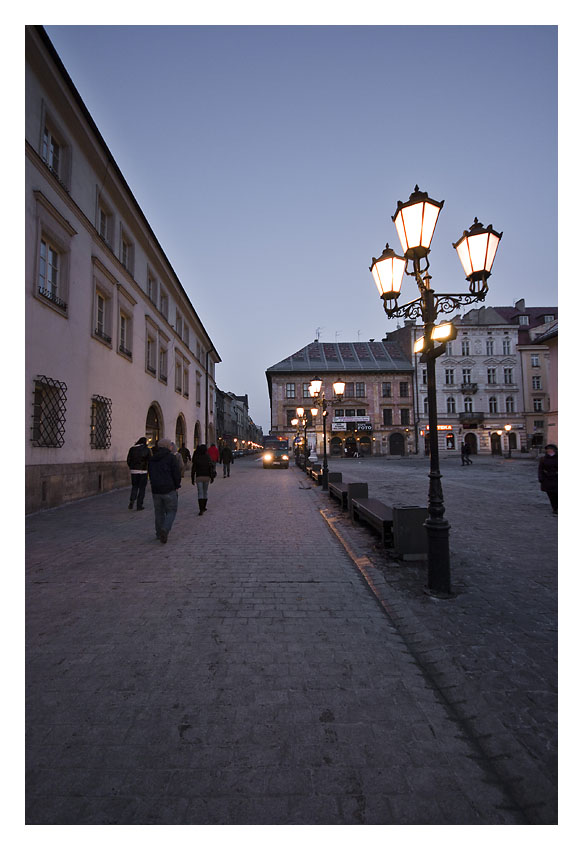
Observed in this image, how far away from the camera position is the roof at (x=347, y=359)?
49.2 metres

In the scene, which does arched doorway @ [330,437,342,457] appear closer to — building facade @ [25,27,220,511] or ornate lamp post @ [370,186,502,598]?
building facade @ [25,27,220,511]

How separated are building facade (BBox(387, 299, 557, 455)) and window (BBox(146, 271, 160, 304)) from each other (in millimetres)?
35637

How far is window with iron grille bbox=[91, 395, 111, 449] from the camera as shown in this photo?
41.1 feet

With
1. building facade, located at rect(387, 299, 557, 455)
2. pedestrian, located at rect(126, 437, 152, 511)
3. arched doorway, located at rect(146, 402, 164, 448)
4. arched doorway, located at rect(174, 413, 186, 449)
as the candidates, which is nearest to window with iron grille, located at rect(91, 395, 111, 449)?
pedestrian, located at rect(126, 437, 152, 511)

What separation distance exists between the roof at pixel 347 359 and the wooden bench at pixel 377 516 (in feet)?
133

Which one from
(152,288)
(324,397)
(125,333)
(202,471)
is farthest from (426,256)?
(152,288)

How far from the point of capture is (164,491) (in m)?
6.52

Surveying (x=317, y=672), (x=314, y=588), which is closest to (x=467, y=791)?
(x=317, y=672)

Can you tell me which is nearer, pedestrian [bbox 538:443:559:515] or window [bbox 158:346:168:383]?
pedestrian [bbox 538:443:559:515]

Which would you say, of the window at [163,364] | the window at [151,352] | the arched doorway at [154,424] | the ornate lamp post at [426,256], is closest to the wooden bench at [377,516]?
the ornate lamp post at [426,256]

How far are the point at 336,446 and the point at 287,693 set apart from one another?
150 feet

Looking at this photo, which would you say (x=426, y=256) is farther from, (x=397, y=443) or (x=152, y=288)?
(x=397, y=443)

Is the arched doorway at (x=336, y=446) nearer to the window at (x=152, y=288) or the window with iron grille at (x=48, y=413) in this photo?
the window at (x=152, y=288)

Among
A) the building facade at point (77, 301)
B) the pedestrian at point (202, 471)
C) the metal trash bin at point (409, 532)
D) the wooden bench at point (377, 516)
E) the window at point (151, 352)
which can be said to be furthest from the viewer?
the window at point (151, 352)
